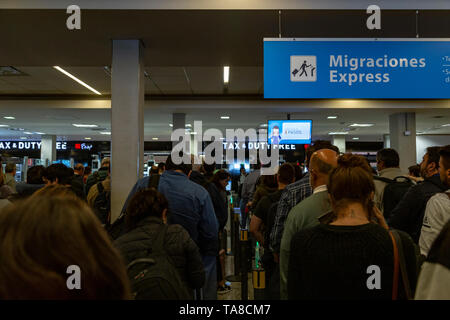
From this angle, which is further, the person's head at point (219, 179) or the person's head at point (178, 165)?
the person's head at point (219, 179)

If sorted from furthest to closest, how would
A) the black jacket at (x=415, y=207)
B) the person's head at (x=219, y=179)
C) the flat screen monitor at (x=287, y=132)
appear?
the flat screen monitor at (x=287, y=132), the person's head at (x=219, y=179), the black jacket at (x=415, y=207)

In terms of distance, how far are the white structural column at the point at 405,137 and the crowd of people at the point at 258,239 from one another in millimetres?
8234

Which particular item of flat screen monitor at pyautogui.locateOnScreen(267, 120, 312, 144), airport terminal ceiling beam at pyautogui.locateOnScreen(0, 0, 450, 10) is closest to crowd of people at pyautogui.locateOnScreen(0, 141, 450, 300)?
airport terminal ceiling beam at pyautogui.locateOnScreen(0, 0, 450, 10)

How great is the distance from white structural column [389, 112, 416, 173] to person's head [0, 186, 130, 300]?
11.4 metres

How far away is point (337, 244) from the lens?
1340 millimetres

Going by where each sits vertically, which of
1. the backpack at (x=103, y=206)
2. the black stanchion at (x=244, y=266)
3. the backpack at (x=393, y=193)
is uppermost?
the backpack at (x=393, y=193)

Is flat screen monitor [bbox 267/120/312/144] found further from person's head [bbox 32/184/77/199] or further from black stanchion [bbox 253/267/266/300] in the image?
person's head [bbox 32/184/77/199]

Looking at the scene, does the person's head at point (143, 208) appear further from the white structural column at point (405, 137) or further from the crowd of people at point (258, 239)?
the white structural column at point (405, 137)

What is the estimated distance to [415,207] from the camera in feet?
9.07

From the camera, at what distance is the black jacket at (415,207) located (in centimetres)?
273

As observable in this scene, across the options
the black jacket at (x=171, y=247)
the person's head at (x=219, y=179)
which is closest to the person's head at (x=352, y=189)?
the black jacket at (x=171, y=247)

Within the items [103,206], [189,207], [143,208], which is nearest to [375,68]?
[189,207]

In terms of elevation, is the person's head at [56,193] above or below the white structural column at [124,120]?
below
